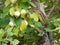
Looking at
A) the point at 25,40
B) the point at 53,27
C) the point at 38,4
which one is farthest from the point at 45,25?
the point at 25,40

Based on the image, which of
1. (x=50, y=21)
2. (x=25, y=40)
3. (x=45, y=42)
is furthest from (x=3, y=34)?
(x=25, y=40)

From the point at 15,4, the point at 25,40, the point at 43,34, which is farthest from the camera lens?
the point at 25,40

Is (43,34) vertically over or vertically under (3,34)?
over

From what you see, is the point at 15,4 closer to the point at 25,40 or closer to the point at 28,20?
the point at 28,20

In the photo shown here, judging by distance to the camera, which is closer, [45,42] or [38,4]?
[38,4]

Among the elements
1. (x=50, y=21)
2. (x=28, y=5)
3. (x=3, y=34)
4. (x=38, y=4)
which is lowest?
(x=3, y=34)

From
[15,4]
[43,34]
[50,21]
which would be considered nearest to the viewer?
[15,4]

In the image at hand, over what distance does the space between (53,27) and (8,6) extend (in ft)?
1.68

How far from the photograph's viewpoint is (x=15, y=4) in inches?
50.4

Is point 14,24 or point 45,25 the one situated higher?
point 45,25

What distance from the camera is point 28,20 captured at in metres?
1.31

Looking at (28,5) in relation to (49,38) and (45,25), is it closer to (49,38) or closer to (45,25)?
(45,25)

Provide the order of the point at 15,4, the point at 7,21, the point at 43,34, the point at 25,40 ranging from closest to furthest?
1. the point at 15,4
2. the point at 7,21
3. the point at 43,34
4. the point at 25,40

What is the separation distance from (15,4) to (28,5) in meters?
0.08
